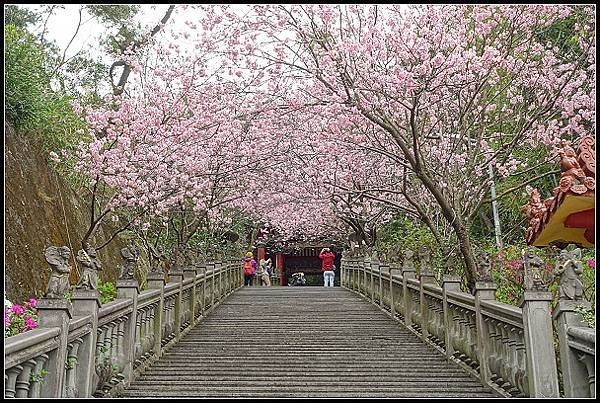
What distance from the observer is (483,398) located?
637 centimetres

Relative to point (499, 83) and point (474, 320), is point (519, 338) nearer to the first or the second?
point (474, 320)

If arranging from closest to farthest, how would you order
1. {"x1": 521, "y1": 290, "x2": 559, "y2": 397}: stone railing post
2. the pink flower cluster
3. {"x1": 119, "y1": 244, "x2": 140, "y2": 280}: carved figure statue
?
{"x1": 521, "y1": 290, "x2": 559, "y2": 397}: stone railing post
the pink flower cluster
{"x1": 119, "y1": 244, "x2": 140, "y2": 280}: carved figure statue

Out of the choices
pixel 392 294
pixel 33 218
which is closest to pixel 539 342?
pixel 392 294

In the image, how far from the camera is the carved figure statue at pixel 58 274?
15.8 feet

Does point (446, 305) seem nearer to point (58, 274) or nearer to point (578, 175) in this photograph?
point (578, 175)

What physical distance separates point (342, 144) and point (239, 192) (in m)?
7.10

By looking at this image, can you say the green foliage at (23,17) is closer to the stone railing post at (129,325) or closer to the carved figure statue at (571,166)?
the stone railing post at (129,325)

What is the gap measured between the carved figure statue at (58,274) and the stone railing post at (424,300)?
19.5ft

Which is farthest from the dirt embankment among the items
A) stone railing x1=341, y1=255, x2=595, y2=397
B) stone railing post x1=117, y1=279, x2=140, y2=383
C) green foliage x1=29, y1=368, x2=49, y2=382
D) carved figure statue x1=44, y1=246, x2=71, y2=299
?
stone railing x1=341, y1=255, x2=595, y2=397

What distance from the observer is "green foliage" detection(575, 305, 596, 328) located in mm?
4785

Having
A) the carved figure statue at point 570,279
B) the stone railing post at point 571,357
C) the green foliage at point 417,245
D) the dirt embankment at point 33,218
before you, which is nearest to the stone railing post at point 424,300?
the green foliage at point 417,245

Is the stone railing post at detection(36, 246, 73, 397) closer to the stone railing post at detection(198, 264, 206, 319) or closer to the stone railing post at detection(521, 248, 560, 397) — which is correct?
the stone railing post at detection(521, 248, 560, 397)

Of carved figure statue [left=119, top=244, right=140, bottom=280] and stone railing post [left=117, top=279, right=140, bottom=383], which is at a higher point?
carved figure statue [left=119, top=244, right=140, bottom=280]

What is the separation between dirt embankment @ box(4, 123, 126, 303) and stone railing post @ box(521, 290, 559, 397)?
8.18 metres
